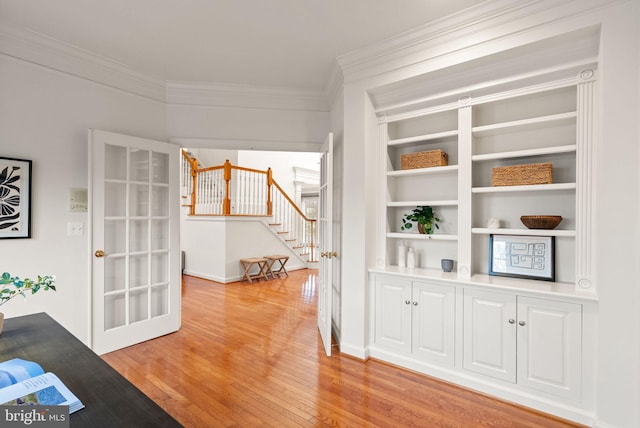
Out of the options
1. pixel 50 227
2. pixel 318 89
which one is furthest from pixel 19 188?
pixel 318 89

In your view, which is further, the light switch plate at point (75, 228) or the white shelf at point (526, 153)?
the light switch plate at point (75, 228)

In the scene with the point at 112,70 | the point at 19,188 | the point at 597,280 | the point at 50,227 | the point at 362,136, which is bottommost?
the point at 597,280

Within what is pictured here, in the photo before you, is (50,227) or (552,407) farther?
(50,227)

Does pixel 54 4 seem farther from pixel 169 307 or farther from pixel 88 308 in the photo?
pixel 169 307

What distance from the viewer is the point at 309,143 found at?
153 inches

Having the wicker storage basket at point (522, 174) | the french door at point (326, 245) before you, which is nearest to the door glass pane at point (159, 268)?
the french door at point (326, 245)

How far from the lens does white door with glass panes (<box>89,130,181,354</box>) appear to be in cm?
303

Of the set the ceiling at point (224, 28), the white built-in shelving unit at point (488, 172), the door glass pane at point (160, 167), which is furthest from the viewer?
the door glass pane at point (160, 167)

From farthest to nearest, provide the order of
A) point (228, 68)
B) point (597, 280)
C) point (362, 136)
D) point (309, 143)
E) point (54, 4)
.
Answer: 1. point (309, 143)
2. point (228, 68)
3. point (362, 136)
4. point (54, 4)
5. point (597, 280)

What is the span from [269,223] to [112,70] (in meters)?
4.56

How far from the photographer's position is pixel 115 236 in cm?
321

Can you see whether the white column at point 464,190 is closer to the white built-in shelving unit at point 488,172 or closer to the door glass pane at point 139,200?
the white built-in shelving unit at point 488,172

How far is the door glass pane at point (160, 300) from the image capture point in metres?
3.51

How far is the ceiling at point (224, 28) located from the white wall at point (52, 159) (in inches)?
15.9
